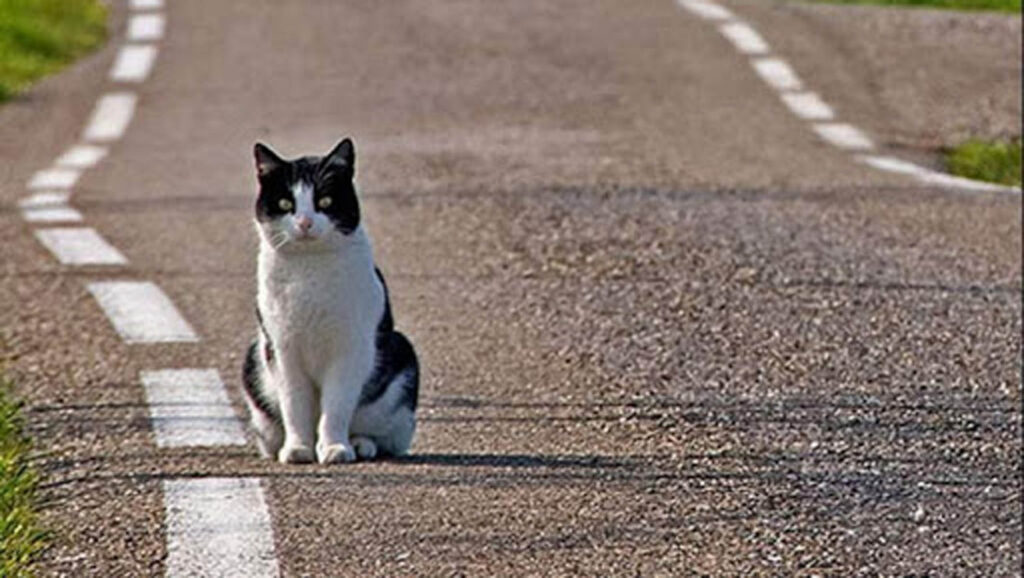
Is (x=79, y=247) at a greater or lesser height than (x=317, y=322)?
A: lesser

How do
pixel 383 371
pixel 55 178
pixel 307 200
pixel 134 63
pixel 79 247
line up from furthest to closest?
pixel 134 63
pixel 55 178
pixel 79 247
pixel 383 371
pixel 307 200

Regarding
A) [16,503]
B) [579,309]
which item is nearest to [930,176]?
[579,309]

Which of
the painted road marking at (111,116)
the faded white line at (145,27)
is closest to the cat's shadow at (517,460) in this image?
the painted road marking at (111,116)

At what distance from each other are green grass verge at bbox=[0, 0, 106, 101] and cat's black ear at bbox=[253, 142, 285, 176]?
34.9ft

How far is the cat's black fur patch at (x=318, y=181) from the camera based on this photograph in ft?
23.7

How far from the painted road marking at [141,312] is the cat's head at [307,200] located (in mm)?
2252

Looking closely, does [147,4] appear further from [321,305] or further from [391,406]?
[321,305]

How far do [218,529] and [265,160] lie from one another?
4.30ft

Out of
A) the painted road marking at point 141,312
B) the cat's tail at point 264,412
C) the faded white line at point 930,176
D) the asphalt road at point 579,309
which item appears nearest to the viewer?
the asphalt road at point 579,309

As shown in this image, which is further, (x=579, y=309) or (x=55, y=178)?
(x=55, y=178)

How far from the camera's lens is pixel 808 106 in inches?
674

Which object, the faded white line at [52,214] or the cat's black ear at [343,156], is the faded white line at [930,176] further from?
the cat's black ear at [343,156]

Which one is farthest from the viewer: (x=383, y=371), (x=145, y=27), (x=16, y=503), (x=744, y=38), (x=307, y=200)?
(x=145, y=27)

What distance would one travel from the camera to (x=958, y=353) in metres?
9.19
